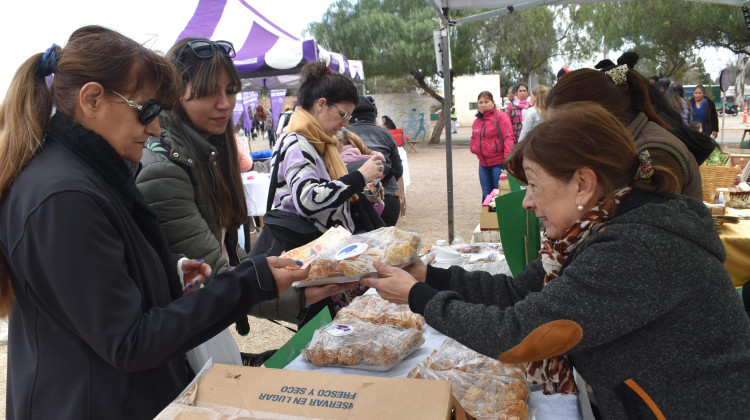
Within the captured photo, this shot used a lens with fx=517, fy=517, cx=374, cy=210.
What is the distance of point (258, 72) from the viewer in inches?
356

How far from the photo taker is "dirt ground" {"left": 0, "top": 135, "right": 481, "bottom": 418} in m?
4.58

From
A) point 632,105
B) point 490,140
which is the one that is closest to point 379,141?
point 490,140

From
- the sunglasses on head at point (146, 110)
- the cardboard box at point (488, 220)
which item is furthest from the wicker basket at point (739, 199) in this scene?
the sunglasses on head at point (146, 110)

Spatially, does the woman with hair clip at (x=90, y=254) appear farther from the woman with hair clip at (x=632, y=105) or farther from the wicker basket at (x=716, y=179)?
the wicker basket at (x=716, y=179)

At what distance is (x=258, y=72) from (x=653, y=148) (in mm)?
7876

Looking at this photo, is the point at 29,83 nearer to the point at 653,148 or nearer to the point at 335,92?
the point at 335,92

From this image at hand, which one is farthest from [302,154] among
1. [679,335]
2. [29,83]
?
[679,335]

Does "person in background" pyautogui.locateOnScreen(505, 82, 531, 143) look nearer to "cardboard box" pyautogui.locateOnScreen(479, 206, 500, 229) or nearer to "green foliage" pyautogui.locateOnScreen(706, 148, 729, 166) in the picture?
"green foliage" pyautogui.locateOnScreen(706, 148, 729, 166)

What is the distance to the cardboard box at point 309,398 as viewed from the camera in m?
1.12

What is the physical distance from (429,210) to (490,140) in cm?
216

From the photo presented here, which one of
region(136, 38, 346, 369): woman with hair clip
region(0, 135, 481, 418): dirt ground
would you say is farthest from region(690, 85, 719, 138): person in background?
region(136, 38, 346, 369): woman with hair clip

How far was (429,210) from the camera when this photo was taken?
9789 millimetres

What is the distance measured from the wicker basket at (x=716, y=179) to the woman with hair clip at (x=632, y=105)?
86.2 inches

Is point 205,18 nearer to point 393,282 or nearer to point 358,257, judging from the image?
point 358,257
